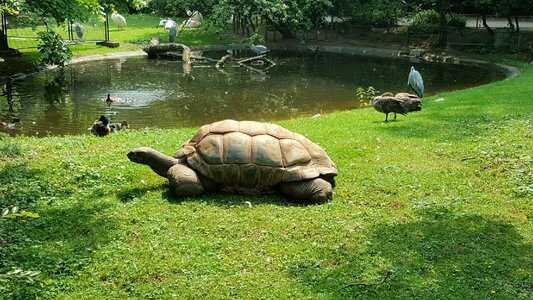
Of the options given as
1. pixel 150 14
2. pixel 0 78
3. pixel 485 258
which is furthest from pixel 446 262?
pixel 150 14

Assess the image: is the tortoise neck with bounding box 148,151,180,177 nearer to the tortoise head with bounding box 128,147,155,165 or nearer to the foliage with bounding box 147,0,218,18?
the tortoise head with bounding box 128,147,155,165

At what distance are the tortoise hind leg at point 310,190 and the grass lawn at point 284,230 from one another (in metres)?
0.16

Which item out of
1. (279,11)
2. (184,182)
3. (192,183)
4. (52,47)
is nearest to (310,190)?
(192,183)

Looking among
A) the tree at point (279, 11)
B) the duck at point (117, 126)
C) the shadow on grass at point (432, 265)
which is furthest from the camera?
the tree at point (279, 11)

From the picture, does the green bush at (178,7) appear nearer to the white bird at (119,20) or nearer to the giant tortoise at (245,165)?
the white bird at (119,20)

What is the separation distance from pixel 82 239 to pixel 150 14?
2016 inches

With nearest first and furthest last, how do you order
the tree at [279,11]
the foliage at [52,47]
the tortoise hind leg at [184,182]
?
the tortoise hind leg at [184,182] < the foliage at [52,47] < the tree at [279,11]

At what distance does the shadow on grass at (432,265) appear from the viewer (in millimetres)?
5852

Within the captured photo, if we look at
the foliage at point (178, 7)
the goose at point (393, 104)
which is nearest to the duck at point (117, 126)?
the goose at point (393, 104)

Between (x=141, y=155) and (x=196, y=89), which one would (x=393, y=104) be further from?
(x=196, y=89)

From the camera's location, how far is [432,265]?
6.42m

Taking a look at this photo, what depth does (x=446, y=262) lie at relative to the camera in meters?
6.49

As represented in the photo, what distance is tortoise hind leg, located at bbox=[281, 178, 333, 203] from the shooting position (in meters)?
8.66

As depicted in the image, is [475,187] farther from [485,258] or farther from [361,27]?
[361,27]
